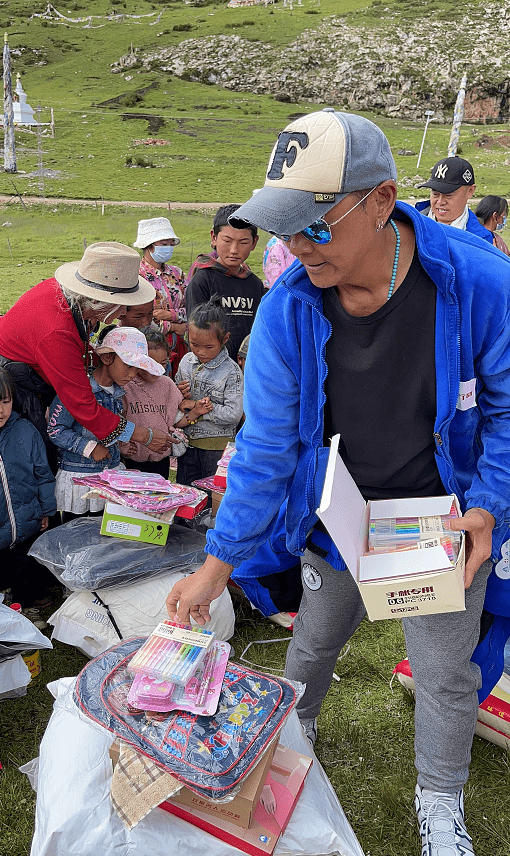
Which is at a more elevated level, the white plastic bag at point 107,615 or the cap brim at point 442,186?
the cap brim at point 442,186

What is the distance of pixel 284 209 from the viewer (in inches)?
44.1

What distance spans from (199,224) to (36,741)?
16.1 meters

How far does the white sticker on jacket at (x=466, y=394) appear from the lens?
4.46 ft

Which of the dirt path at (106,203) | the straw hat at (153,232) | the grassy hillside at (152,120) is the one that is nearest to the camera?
the straw hat at (153,232)

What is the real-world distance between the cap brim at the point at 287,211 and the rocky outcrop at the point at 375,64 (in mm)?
53360

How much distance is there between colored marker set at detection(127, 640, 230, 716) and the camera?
1408 millimetres

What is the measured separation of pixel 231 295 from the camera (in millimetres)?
3818

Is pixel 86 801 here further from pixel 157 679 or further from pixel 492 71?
pixel 492 71

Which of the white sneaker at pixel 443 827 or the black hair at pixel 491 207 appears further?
the black hair at pixel 491 207

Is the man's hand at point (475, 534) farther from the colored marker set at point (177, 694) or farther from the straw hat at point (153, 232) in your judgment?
the straw hat at point (153, 232)

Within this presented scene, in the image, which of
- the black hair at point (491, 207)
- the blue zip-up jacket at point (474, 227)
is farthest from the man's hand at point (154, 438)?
the black hair at point (491, 207)

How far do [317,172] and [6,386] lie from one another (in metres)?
1.77

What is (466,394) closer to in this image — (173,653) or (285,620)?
(173,653)

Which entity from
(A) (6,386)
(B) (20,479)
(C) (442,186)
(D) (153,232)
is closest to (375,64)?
(C) (442,186)
